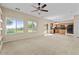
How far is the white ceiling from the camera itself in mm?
2125

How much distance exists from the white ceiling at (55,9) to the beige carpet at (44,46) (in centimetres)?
50

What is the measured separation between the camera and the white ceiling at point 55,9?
213 cm

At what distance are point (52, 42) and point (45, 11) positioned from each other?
0.76 meters

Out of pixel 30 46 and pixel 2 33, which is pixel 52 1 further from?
pixel 2 33

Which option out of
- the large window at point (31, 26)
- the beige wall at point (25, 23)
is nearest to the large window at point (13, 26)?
the beige wall at point (25, 23)

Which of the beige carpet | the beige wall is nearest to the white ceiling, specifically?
the beige wall

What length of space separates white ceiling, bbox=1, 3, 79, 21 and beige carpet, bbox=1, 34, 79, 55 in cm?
50

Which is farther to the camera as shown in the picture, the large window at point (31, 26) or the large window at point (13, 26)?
the large window at point (31, 26)

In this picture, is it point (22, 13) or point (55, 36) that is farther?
point (55, 36)

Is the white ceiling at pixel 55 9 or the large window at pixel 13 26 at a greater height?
the white ceiling at pixel 55 9

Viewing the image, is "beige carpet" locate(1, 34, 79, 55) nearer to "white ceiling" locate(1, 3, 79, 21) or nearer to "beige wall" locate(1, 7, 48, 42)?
"beige wall" locate(1, 7, 48, 42)

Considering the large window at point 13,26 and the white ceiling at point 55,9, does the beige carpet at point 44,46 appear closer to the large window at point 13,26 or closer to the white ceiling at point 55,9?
the large window at point 13,26

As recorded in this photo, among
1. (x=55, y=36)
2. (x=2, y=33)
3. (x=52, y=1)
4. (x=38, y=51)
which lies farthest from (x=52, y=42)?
(x=2, y=33)
